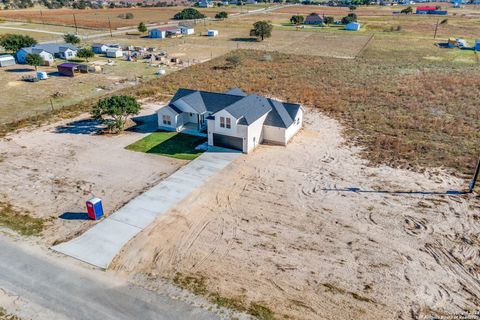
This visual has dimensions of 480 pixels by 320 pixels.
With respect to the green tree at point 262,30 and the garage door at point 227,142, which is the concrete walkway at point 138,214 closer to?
the garage door at point 227,142

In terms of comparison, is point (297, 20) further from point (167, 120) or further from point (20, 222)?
point (20, 222)

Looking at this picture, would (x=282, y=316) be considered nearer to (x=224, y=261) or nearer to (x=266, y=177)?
(x=224, y=261)

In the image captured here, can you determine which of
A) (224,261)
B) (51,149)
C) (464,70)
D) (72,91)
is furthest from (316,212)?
(464,70)

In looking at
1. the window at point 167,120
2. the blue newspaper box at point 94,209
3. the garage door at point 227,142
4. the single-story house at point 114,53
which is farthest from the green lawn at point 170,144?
the single-story house at point 114,53

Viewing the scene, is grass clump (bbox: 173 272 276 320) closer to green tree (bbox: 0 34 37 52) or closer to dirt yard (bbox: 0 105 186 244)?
dirt yard (bbox: 0 105 186 244)

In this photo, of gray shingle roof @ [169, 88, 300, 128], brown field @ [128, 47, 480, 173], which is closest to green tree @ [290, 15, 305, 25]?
brown field @ [128, 47, 480, 173]
